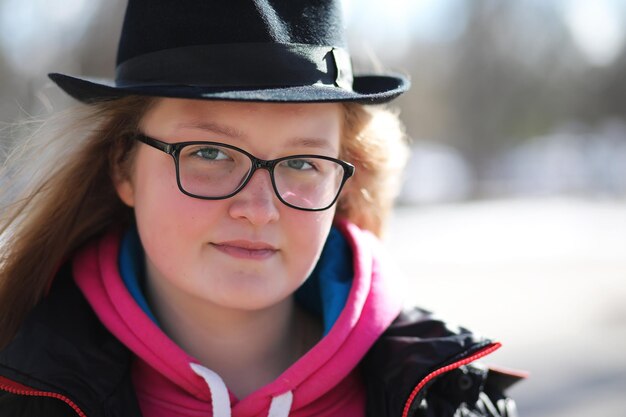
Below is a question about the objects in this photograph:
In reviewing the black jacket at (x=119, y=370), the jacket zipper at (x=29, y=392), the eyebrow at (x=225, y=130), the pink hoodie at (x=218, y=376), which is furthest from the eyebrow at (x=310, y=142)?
the jacket zipper at (x=29, y=392)

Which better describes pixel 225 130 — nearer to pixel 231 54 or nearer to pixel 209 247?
pixel 231 54

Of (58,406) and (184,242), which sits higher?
(184,242)

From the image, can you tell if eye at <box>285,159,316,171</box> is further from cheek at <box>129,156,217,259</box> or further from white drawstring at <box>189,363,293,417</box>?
white drawstring at <box>189,363,293,417</box>

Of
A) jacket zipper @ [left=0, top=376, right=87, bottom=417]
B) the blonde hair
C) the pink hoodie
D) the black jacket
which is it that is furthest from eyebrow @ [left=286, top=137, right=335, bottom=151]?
jacket zipper @ [left=0, top=376, right=87, bottom=417]

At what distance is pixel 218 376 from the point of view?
2.16 m

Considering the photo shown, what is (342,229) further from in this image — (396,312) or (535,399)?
(535,399)

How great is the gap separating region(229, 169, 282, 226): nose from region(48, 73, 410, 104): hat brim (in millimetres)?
221

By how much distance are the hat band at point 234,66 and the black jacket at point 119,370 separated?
73 cm

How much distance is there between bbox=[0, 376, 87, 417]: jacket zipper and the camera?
6.52 feet

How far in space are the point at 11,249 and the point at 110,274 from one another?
341mm

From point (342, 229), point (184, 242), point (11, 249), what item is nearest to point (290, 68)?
point (184, 242)

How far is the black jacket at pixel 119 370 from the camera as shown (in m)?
2.03

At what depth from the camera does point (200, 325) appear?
92.0 inches

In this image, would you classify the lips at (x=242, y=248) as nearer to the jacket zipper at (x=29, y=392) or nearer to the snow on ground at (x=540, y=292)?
the jacket zipper at (x=29, y=392)
